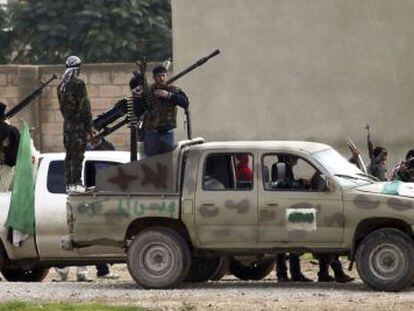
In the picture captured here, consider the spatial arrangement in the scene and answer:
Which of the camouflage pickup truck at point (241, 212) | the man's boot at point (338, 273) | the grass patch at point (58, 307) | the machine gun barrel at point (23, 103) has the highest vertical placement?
the machine gun barrel at point (23, 103)

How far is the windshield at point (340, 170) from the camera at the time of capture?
50.4ft

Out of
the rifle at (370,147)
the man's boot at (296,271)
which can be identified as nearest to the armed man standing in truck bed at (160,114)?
the man's boot at (296,271)

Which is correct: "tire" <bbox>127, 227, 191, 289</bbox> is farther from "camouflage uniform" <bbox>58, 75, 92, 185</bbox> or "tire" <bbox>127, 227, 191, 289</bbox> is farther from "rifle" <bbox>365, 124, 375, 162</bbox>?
"rifle" <bbox>365, 124, 375, 162</bbox>

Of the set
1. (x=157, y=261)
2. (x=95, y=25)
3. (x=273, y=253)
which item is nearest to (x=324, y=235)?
(x=273, y=253)

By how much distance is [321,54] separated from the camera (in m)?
27.2

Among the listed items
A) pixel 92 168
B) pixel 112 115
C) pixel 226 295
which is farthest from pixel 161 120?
pixel 226 295

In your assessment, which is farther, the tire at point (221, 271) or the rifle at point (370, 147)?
the rifle at point (370, 147)

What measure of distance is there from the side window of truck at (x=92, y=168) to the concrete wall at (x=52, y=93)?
1062 cm

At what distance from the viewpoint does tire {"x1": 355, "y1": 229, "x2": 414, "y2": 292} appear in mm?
14914

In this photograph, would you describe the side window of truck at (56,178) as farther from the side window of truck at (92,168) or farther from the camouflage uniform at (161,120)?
the camouflage uniform at (161,120)

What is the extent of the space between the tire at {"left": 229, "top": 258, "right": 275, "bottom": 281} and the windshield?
6.65 feet

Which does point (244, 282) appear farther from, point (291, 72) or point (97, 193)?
point (291, 72)

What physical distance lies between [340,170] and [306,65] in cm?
1185

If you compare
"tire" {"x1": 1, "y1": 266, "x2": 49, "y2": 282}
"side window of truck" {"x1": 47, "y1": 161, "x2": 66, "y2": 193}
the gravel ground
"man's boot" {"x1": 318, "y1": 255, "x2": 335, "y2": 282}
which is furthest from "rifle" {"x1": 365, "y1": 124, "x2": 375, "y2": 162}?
"side window of truck" {"x1": 47, "y1": 161, "x2": 66, "y2": 193}
